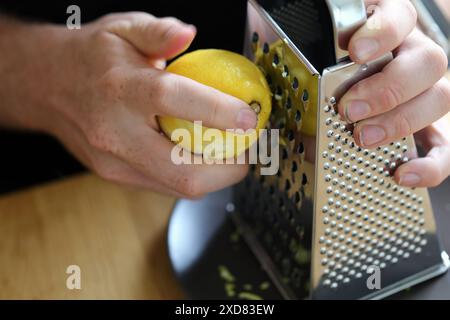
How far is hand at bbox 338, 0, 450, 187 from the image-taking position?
1.97 feet

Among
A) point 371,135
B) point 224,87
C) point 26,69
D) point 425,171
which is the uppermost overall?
point 26,69

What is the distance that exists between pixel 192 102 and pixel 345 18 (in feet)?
0.61

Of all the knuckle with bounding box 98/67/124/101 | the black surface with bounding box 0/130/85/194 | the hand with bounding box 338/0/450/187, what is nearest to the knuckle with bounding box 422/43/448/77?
the hand with bounding box 338/0/450/187

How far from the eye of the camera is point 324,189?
2.31 ft

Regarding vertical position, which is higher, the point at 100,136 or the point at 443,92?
the point at 100,136

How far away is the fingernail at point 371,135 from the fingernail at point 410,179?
0.30 ft

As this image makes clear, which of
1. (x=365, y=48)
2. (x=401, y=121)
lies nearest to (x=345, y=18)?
(x=365, y=48)

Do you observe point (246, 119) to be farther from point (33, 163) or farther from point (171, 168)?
point (33, 163)

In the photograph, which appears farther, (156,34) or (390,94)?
(156,34)

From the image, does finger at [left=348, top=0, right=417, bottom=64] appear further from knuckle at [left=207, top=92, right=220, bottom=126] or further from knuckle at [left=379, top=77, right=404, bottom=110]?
knuckle at [left=207, top=92, right=220, bottom=126]

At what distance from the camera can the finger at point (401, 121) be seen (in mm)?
647

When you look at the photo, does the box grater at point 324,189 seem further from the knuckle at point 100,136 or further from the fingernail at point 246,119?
the knuckle at point 100,136

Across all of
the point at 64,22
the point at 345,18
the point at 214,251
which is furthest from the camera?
the point at 64,22
